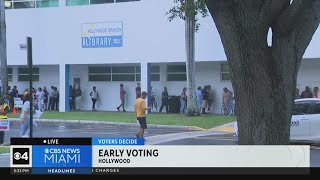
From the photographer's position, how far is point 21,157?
23.5ft

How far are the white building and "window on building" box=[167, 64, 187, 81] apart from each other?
2.3 inches

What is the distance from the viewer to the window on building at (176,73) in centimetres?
3050

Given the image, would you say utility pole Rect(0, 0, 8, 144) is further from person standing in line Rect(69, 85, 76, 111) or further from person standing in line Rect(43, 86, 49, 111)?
person standing in line Rect(69, 85, 76, 111)

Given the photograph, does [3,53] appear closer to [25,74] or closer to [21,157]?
[25,74]

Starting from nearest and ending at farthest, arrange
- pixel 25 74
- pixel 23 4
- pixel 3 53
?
pixel 3 53
pixel 23 4
pixel 25 74

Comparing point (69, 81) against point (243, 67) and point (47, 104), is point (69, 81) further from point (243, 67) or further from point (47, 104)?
point (243, 67)

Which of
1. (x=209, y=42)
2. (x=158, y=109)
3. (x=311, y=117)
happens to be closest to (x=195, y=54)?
(x=209, y=42)

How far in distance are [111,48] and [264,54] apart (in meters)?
24.9

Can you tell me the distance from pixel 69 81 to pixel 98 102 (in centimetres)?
235

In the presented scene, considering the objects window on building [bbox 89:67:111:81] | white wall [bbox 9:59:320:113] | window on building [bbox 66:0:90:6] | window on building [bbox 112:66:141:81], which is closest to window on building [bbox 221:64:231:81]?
white wall [bbox 9:59:320:113]

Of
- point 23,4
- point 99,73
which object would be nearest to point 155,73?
point 99,73

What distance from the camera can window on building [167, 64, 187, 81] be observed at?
100 ft

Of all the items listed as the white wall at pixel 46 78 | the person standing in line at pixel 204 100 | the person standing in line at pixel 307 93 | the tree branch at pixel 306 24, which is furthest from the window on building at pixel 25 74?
the tree branch at pixel 306 24
